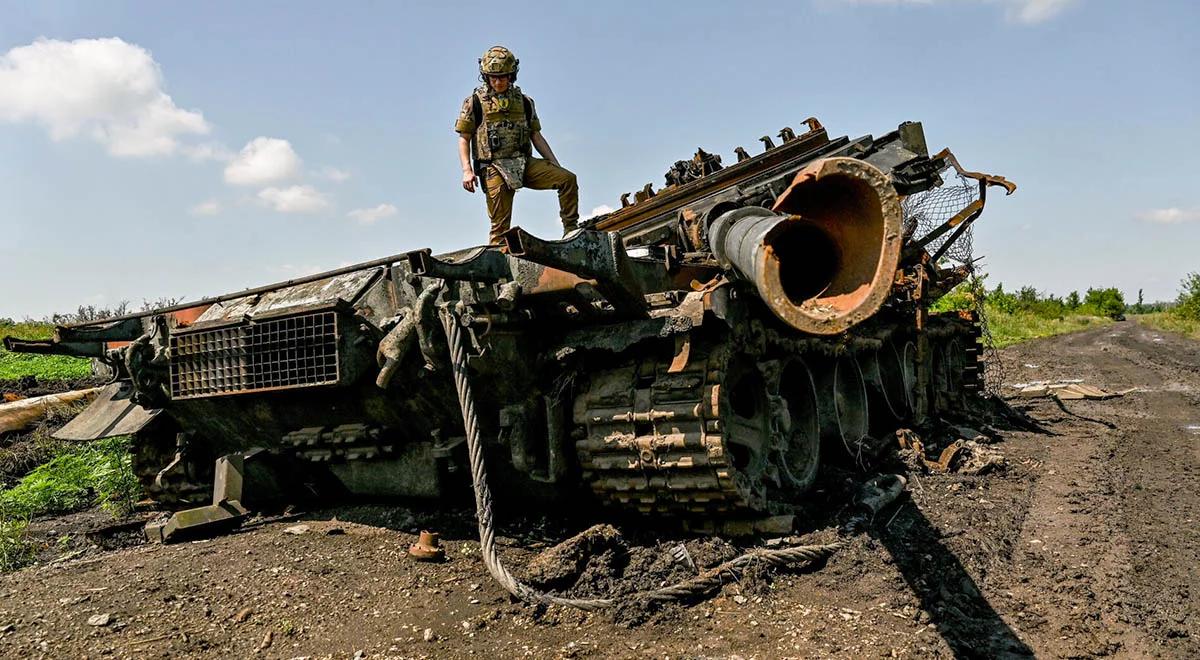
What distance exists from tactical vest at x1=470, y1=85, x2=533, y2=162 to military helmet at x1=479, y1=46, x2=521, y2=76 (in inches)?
A: 5.5

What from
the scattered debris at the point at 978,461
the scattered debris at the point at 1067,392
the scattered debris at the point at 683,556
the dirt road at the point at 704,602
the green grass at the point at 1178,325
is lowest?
the dirt road at the point at 704,602

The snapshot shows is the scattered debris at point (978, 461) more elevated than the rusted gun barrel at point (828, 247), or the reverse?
the rusted gun barrel at point (828, 247)

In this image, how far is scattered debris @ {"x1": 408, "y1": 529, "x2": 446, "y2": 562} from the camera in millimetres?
5160

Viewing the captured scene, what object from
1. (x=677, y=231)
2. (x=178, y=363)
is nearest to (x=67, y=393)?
(x=178, y=363)

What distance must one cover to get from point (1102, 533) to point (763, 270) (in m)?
3.44

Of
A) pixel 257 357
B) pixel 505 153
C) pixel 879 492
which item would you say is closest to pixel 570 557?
pixel 879 492

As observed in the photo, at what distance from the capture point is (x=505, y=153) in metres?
6.99

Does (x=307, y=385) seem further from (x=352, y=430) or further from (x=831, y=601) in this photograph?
(x=831, y=601)

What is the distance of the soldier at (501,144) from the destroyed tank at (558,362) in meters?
0.84

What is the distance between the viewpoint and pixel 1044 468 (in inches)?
296

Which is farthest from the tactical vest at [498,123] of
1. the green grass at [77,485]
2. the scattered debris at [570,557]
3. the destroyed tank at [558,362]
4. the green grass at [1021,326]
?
the green grass at [1021,326]

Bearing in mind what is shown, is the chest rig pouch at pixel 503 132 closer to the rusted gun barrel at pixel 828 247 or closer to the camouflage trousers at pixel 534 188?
the camouflage trousers at pixel 534 188

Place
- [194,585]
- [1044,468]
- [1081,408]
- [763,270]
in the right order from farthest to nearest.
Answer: [1081,408] < [1044,468] < [194,585] < [763,270]

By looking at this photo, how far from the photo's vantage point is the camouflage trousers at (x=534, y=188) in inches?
278
